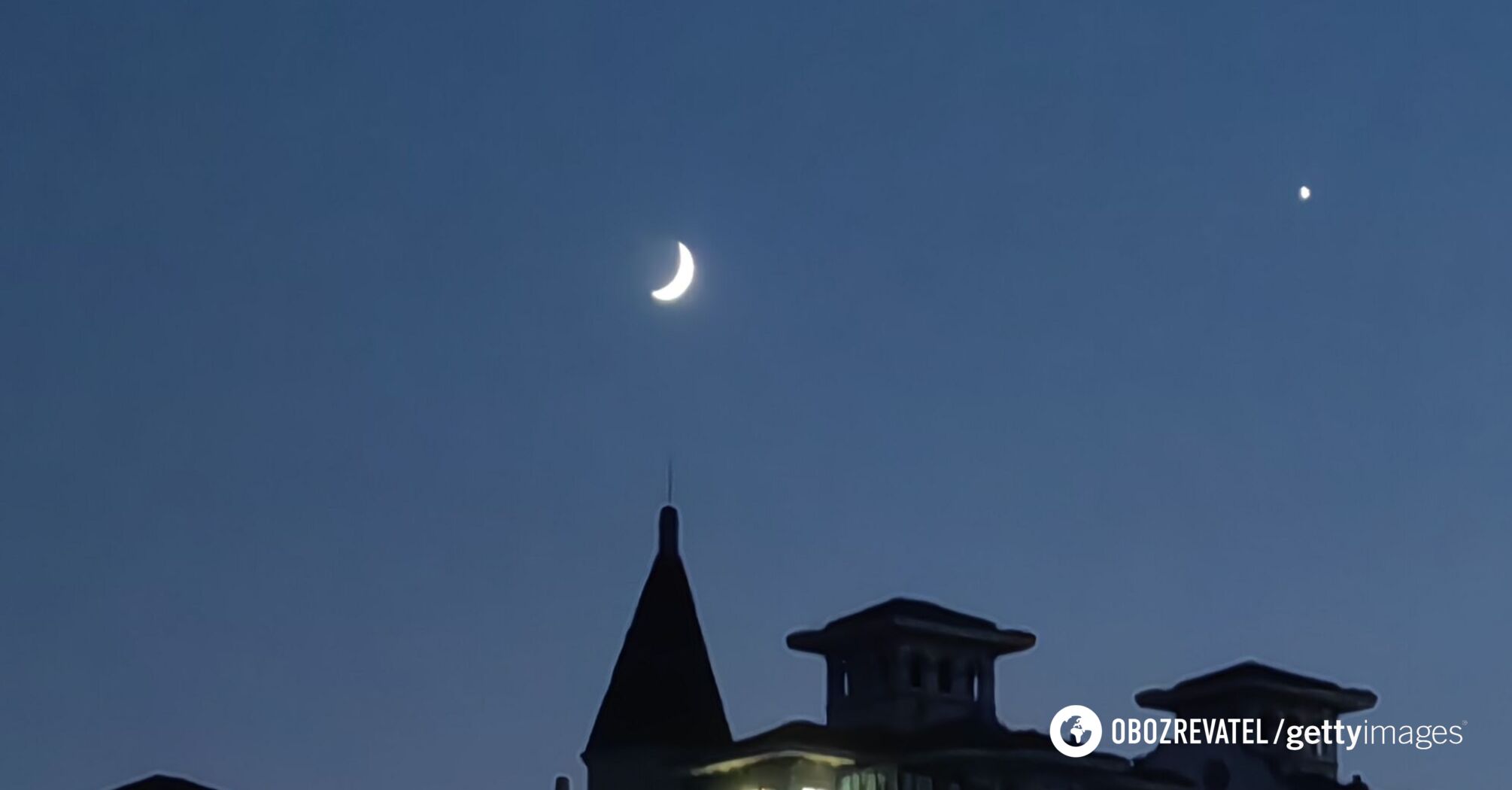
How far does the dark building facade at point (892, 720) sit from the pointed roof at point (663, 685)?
41 mm

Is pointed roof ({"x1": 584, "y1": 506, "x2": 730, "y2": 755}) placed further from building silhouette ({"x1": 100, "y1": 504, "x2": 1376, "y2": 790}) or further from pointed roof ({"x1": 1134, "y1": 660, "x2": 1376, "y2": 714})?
pointed roof ({"x1": 1134, "y1": 660, "x2": 1376, "y2": 714})

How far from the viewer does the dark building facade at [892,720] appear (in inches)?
2334

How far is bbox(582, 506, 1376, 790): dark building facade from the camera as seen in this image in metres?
59.3

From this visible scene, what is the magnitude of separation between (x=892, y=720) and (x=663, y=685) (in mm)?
6102

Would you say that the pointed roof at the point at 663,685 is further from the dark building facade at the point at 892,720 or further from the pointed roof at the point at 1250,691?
the pointed roof at the point at 1250,691

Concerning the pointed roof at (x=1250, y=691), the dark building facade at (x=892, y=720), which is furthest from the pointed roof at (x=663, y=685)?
the pointed roof at (x=1250, y=691)

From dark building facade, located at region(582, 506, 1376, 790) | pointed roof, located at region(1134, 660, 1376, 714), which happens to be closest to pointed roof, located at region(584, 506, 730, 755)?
dark building facade, located at region(582, 506, 1376, 790)

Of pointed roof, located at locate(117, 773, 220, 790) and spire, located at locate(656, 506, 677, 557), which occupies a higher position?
spire, located at locate(656, 506, 677, 557)

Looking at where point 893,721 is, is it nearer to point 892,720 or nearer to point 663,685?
point 892,720

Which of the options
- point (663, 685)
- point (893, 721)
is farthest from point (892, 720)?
point (663, 685)

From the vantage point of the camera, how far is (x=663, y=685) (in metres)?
61.8

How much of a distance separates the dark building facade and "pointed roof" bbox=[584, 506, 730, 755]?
0.04 meters

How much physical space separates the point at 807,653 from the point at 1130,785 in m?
9.48

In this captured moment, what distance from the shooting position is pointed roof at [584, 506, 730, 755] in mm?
60750
